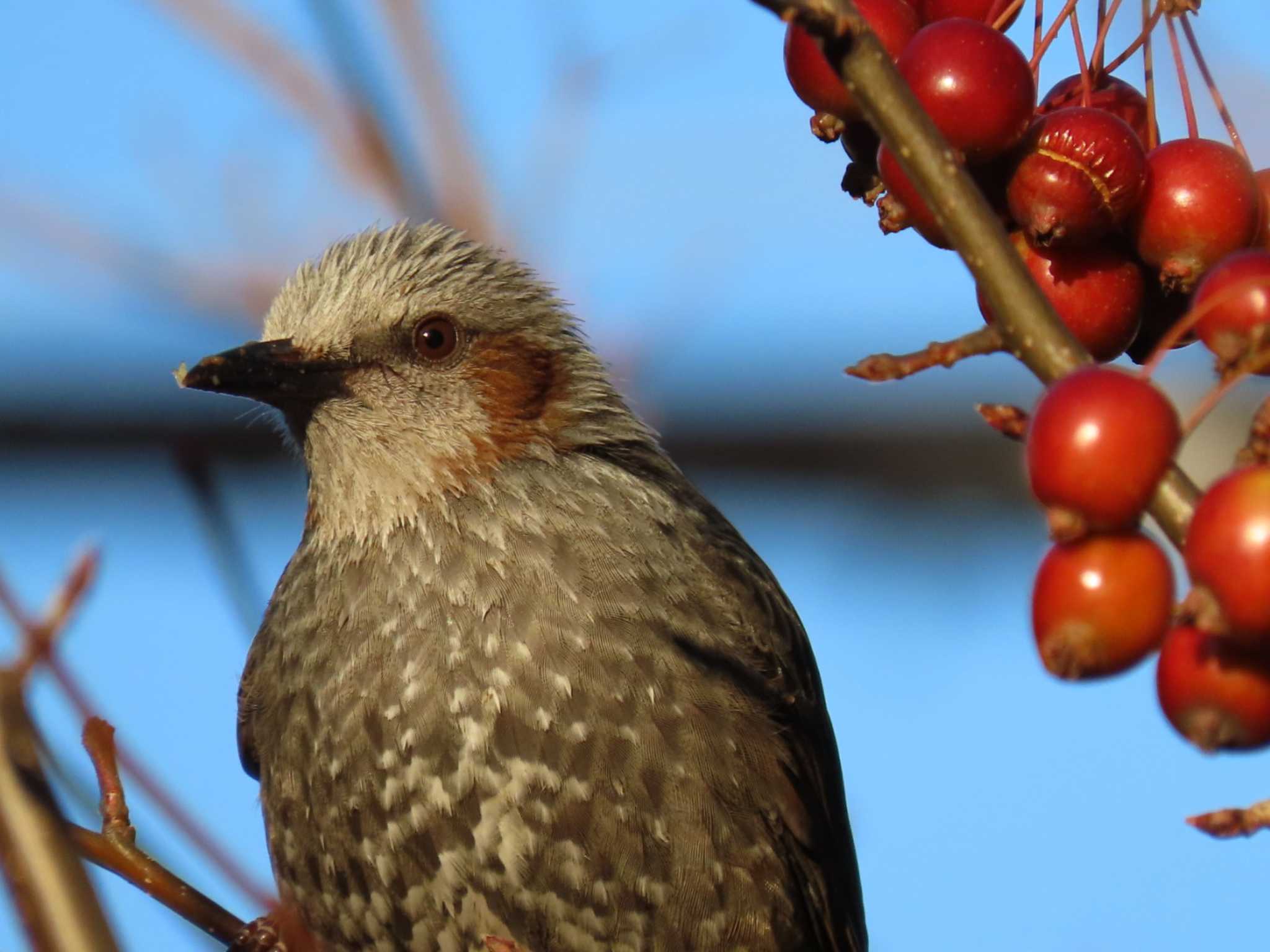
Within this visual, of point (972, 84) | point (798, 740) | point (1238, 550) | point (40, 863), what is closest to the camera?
point (40, 863)

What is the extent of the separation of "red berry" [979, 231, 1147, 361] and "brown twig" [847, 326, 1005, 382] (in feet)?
1.76

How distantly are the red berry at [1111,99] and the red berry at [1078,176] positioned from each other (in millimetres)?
317

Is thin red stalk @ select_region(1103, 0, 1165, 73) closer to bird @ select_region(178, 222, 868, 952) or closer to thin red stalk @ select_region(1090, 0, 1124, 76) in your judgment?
thin red stalk @ select_region(1090, 0, 1124, 76)

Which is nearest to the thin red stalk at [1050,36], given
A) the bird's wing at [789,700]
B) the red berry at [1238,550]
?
the red berry at [1238,550]

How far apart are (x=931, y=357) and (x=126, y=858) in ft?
6.06

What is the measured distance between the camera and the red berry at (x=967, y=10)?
234cm

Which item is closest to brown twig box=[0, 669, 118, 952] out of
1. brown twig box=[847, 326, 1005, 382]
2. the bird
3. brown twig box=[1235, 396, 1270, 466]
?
brown twig box=[847, 326, 1005, 382]

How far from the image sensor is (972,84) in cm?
209

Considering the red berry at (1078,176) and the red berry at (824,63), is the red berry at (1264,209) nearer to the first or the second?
the red berry at (1078,176)

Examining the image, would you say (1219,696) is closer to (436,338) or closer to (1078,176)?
(1078,176)

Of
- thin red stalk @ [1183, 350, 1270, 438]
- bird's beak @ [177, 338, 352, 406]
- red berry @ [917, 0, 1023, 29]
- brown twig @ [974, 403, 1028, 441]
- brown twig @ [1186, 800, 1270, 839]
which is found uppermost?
bird's beak @ [177, 338, 352, 406]

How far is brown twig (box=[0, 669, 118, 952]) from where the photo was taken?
135cm

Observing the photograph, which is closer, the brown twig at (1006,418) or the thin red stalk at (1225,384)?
the thin red stalk at (1225,384)

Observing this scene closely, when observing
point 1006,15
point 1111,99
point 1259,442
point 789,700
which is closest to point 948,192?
point 1259,442
